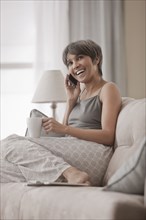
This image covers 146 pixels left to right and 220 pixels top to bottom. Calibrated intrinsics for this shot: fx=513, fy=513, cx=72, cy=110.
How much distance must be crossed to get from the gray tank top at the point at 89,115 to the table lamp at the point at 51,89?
4.46ft

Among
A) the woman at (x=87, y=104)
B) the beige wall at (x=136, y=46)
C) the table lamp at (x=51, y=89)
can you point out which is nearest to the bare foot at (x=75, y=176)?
the woman at (x=87, y=104)

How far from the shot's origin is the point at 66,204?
1.76m

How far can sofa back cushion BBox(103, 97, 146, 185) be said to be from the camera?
2320 mm

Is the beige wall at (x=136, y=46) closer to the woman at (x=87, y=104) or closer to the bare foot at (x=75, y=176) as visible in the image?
the woman at (x=87, y=104)

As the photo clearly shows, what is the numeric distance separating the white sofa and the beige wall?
2827 millimetres

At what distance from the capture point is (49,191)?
1.94 metres

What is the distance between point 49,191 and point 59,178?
1.24 feet

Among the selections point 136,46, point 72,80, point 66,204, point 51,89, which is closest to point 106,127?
point 72,80

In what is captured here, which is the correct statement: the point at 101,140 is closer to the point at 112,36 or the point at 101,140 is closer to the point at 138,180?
the point at 138,180

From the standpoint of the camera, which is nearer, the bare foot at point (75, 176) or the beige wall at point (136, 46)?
the bare foot at point (75, 176)

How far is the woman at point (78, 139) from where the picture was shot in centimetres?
236

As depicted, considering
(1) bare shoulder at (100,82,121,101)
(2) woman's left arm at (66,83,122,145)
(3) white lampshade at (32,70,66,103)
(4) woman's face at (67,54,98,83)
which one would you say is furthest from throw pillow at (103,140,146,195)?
(3) white lampshade at (32,70,66,103)

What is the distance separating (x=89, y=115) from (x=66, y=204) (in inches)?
45.5

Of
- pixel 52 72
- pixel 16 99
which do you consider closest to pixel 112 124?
pixel 52 72
